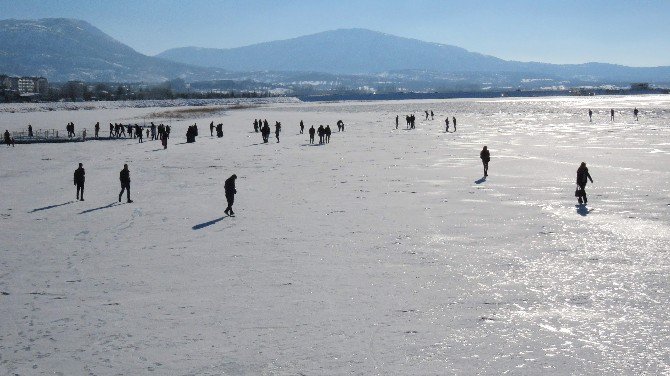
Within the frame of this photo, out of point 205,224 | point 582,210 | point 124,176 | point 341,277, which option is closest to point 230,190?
point 205,224

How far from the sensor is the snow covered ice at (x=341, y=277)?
5727 mm

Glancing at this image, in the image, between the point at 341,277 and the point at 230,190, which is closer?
the point at 341,277

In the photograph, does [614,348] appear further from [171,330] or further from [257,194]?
[257,194]

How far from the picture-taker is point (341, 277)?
8227 millimetres

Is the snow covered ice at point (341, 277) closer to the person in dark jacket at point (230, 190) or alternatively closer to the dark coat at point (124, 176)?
the person in dark jacket at point (230, 190)

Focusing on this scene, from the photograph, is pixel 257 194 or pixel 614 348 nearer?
pixel 614 348

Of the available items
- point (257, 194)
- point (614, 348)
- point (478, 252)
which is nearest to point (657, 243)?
point (478, 252)

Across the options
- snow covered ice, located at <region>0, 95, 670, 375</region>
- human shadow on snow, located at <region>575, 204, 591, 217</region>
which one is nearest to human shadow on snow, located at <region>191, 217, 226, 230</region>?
snow covered ice, located at <region>0, 95, 670, 375</region>

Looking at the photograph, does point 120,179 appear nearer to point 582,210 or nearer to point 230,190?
point 230,190

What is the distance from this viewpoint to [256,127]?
41.0 meters

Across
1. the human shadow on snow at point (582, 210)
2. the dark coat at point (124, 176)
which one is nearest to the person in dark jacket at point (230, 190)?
the dark coat at point (124, 176)

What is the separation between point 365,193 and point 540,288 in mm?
8305

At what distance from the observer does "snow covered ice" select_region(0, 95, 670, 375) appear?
18.8ft

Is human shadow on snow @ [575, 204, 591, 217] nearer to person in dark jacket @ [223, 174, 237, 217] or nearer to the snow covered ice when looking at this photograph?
the snow covered ice
